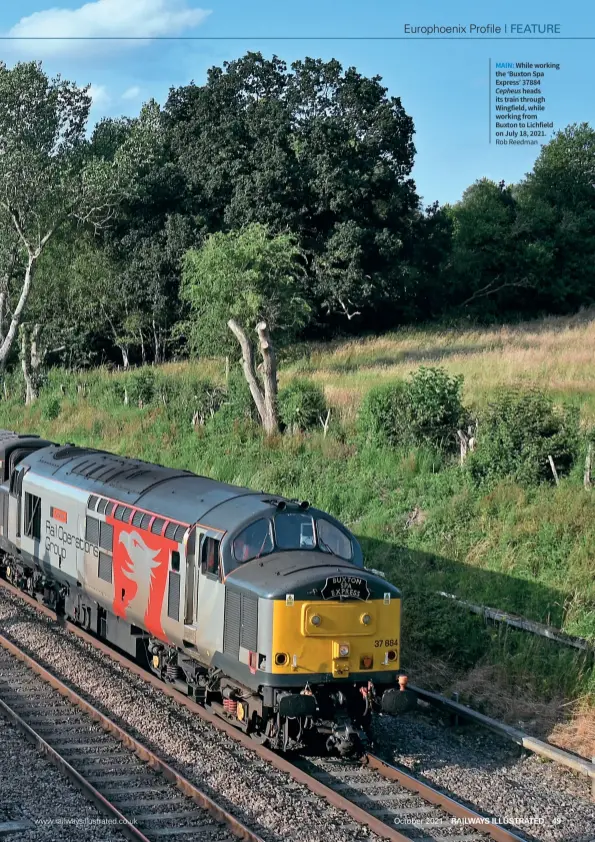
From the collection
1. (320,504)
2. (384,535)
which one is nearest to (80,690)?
(384,535)

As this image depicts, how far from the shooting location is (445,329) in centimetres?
5075

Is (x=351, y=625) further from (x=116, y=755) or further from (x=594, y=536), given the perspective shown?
(x=594, y=536)

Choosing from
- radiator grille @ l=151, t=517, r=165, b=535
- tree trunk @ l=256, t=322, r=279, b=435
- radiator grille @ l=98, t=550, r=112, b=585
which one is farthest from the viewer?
tree trunk @ l=256, t=322, r=279, b=435

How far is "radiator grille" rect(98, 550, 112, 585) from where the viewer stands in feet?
49.2

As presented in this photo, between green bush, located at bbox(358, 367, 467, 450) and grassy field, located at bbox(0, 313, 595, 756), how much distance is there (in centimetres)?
62

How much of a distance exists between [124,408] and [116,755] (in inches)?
1021

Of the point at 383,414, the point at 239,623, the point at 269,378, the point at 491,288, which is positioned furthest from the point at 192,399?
the point at 491,288

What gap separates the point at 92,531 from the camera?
1580cm

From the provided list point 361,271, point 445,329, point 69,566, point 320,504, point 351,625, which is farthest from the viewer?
point 445,329

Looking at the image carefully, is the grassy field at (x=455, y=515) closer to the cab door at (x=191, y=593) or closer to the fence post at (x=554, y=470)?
the fence post at (x=554, y=470)

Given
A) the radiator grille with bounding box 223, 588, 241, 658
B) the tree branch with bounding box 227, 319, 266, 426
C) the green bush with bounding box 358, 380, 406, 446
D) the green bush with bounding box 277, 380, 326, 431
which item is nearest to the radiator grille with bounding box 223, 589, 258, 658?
the radiator grille with bounding box 223, 588, 241, 658

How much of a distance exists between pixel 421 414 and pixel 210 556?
39.0 feet

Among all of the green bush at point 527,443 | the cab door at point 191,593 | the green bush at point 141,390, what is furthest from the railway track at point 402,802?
the green bush at point 141,390

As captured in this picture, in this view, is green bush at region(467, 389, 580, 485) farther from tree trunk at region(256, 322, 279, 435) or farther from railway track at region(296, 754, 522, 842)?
railway track at region(296, 754, 522, 842)
